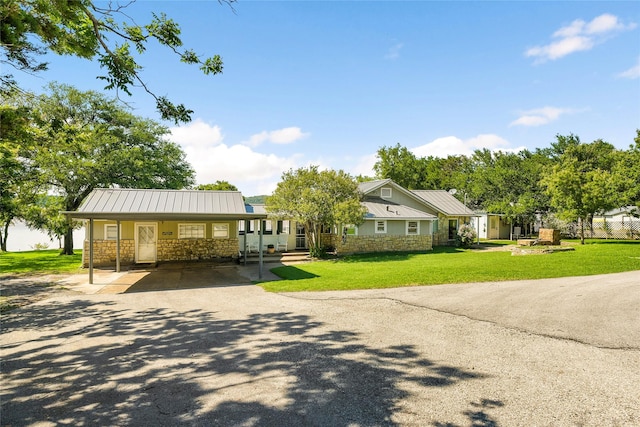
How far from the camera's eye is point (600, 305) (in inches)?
341

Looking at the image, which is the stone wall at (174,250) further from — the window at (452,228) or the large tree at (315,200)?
the window at (452,228)

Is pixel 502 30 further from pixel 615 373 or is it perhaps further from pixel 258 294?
pixel 258 294

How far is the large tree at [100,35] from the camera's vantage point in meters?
6.03

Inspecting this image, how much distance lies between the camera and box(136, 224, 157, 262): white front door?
1953 centimetres

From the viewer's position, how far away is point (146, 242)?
19.7m

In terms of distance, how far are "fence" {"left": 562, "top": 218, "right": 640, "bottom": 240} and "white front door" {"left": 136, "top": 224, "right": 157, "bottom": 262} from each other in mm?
36891

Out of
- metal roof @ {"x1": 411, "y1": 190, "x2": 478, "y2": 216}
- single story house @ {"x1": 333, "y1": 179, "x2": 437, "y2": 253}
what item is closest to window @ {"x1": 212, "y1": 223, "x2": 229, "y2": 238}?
single story house @ {"x1": 333, "y1": 179, "x2": 437, "y2": 253}

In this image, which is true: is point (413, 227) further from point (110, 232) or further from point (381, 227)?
point (110, 232)

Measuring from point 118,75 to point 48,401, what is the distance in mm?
5287

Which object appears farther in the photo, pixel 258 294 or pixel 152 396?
pixel 258 294

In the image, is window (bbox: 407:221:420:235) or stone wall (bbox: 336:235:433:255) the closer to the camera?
stone wall (bbox: 336:235:433:255)

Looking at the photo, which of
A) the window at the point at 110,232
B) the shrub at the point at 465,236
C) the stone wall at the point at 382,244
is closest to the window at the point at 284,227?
the stone wall at the point at 382,244

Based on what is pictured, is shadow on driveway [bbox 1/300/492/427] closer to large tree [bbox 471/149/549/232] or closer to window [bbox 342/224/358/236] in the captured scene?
window [bbox 342/224/358/236]

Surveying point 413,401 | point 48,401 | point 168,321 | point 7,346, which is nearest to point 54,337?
point 7,346
